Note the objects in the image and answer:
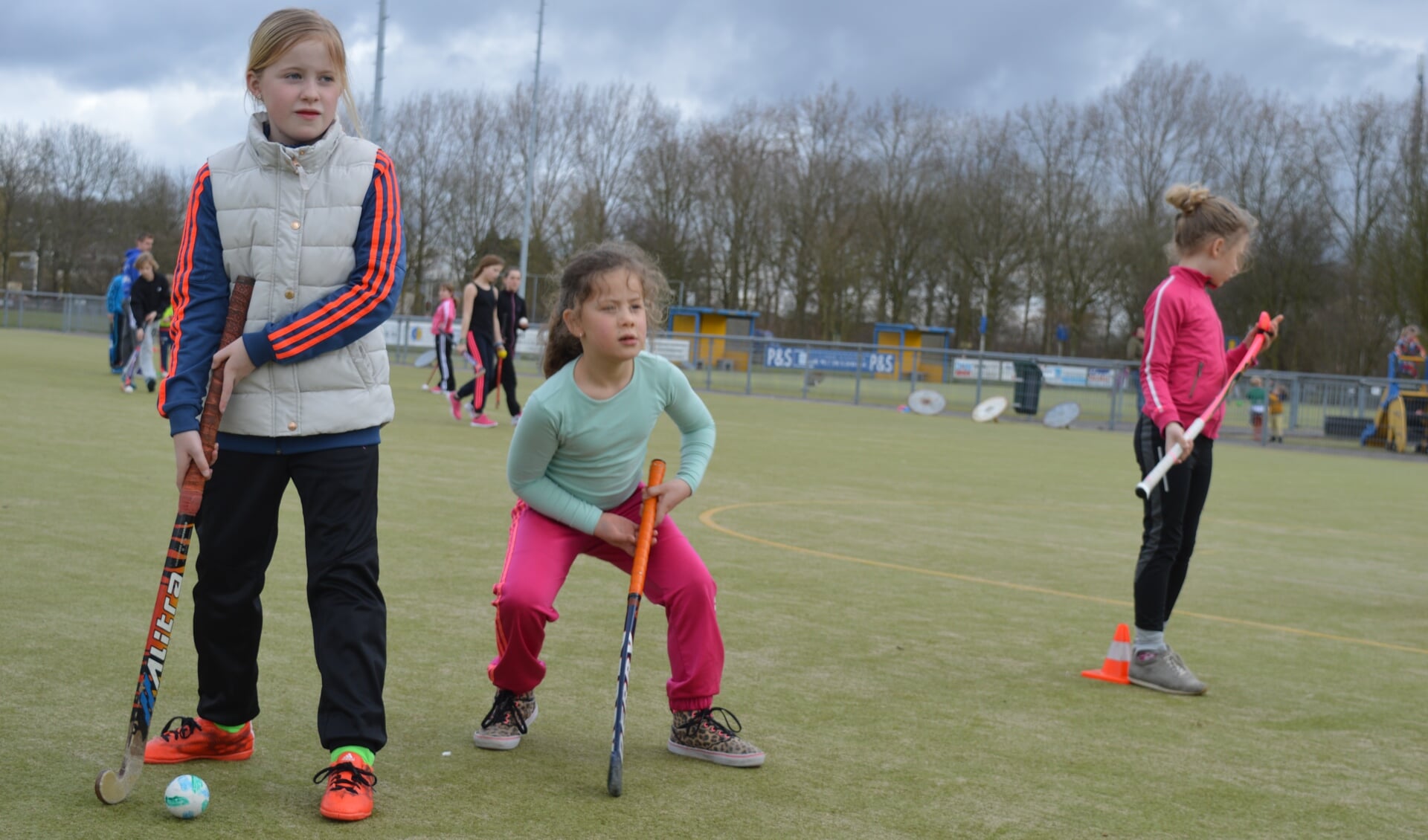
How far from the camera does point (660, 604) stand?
13.6 feet

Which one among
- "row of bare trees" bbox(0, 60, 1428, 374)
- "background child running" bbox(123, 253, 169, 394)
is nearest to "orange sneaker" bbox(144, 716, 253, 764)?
"background child running" bbox(123, 253, 169, 394)

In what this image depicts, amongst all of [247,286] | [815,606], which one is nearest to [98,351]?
[815,606]

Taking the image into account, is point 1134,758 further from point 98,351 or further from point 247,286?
point 98,351

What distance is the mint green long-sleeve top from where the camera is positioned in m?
4.07

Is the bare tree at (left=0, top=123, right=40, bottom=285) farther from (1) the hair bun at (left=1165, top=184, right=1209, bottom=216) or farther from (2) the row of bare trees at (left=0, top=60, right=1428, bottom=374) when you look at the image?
(1) the hair bun at (left=1165, top=184, right=1209, bottom=216)

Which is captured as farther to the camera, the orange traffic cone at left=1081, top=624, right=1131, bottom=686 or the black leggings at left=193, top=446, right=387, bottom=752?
the orange traffic cone at left=1081, top=624, right=1131, bottom=686

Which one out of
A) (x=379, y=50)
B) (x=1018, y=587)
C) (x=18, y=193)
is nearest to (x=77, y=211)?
(x=18, y=193)

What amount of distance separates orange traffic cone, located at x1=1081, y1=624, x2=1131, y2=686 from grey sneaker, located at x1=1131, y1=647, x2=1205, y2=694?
32 mm

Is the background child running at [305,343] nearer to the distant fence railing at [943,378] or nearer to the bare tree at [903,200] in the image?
the distant fence railing at [943,378]

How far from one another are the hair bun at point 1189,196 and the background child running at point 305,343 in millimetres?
3322

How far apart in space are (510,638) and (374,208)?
1.25m

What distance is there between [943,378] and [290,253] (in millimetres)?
28709

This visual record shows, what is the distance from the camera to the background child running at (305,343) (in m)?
3.52

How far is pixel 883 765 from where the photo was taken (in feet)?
13.5
